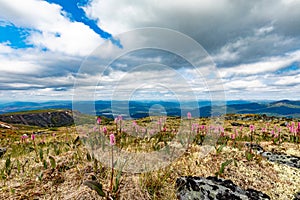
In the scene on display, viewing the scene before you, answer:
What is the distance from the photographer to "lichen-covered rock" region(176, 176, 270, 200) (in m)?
4.18

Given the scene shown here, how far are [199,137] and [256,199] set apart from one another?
522cm

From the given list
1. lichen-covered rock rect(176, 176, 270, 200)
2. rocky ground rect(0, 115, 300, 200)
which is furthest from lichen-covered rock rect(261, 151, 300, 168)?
lichen-covered rock rect(176, 176, 270, 200)

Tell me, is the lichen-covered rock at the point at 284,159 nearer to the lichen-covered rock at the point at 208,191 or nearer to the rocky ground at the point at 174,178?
the rocky ground at the point at 174,178

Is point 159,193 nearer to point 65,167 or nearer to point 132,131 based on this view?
point 65,167

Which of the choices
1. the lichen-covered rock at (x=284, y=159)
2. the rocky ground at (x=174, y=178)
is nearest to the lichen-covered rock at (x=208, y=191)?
the rocky ground at (x=174, y=178)

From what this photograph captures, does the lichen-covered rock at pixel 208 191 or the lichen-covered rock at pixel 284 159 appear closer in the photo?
the lichen-covered rock at pixel 208 191

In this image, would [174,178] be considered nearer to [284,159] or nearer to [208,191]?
[208,191]

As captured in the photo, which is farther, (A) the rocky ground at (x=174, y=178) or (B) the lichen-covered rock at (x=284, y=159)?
(B) the lichen-covered rock at (x=284, y=159)

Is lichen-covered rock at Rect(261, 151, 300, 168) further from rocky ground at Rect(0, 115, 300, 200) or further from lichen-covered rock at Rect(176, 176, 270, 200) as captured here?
lichen-covered rock at Rect(176, 176, 270, 200)

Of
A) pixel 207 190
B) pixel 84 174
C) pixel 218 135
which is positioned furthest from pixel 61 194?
pixel 218 135

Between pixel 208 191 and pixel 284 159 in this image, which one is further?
pixel 284 159

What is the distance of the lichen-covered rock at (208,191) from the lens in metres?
4.18

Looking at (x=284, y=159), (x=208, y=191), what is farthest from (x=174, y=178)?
(x=284, y=159)

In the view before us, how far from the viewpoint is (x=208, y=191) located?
4.29 m
